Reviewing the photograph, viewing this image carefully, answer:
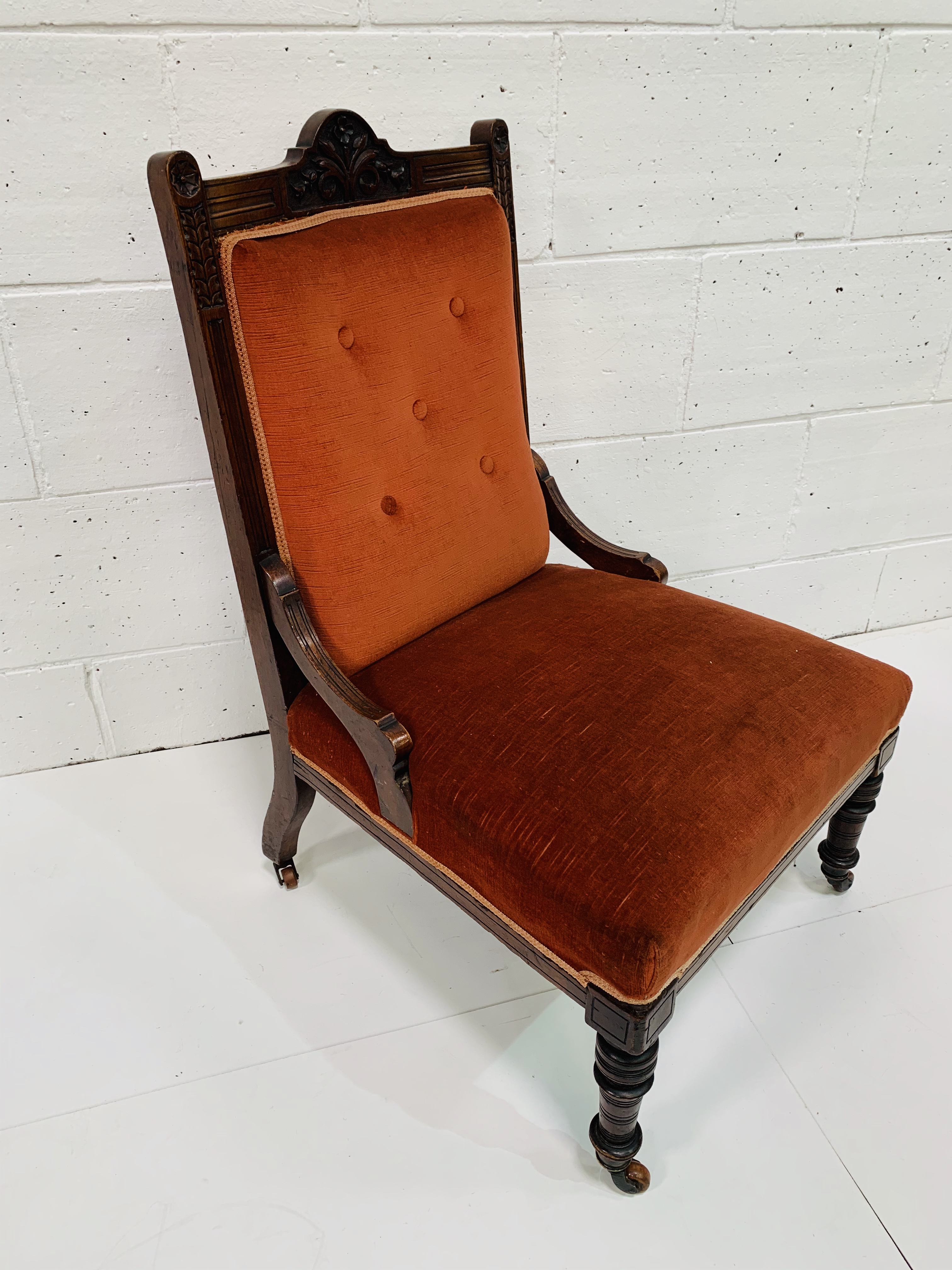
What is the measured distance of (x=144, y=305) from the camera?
1394 mm

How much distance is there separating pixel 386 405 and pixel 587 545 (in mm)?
462

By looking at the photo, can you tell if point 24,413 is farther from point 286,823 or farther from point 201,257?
point 286,823

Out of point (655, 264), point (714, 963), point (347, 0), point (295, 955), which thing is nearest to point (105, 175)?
point (347, 0)

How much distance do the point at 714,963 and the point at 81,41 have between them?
60.8 inches

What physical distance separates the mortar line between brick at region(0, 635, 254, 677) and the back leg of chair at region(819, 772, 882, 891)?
42.5 inches

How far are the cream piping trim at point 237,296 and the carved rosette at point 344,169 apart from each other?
0.02m

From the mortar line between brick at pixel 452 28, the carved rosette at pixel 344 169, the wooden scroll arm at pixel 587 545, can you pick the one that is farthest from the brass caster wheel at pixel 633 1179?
the mortar line between brick at pixel 452 28

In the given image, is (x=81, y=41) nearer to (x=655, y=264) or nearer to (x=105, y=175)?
(x=105, y=175)

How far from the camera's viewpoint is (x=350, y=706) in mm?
1091

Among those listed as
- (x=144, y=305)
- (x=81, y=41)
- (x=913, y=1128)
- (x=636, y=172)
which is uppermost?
(x=81, y=41)

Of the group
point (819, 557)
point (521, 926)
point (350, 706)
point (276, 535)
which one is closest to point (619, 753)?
point (521, 926)

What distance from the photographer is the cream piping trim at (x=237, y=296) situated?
1010mm

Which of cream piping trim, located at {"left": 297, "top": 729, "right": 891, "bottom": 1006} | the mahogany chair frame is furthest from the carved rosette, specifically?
cream piping trim, located at {"left": 297, "top": 729, "right": 891, "bottom": 1006}

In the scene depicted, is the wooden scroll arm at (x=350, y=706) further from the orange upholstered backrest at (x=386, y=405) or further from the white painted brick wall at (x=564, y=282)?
the white painted brick wall at (x=564, y=282)
